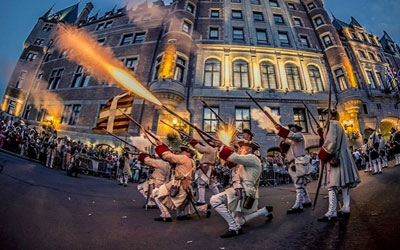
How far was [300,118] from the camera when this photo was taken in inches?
707

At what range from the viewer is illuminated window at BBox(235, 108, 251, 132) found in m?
17.2

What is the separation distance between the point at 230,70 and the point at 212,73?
1.79 meters

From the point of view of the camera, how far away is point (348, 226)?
3.12 m

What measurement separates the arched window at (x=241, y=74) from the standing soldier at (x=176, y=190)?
15045mm

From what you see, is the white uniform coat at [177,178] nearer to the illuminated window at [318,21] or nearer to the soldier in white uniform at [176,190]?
the soldier in white uniform at [176,190]

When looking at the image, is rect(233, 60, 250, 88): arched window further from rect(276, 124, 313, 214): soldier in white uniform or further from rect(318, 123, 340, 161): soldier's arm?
rect(318, 123, 340, 161): soldier's arm

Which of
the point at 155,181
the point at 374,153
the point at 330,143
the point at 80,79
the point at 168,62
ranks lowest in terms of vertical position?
the point at 155,181

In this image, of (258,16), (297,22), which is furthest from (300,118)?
(258,16)

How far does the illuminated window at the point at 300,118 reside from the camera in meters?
17.8

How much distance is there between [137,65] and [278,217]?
66.1ft

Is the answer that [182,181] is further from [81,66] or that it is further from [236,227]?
[81,66]

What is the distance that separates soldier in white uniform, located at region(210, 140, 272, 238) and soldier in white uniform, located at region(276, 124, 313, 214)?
1136mm

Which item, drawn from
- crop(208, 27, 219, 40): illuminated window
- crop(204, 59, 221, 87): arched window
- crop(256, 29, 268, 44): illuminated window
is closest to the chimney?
crop(208, 27, 219, 40): illuminated window

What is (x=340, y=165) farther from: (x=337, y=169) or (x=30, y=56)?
(x=30, y=56)
